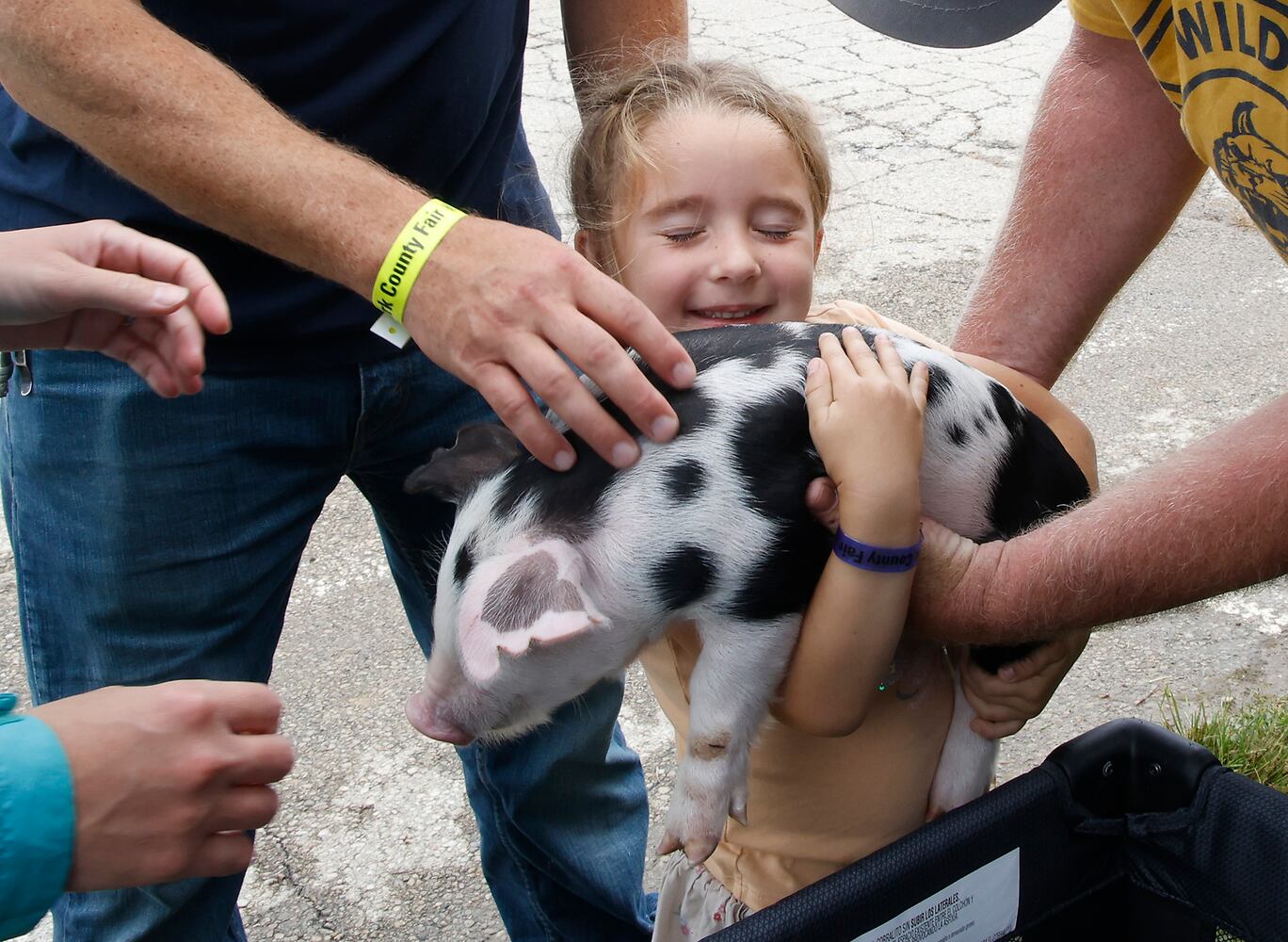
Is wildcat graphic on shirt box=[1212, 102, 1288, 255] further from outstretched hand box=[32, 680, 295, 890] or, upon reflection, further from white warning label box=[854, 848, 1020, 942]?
outstretched hand box=[32, 680, 295, 890]

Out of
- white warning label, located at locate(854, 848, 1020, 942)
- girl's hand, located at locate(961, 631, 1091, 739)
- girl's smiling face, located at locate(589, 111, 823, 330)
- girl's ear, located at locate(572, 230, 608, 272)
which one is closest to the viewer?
white warning label, located at locate(854, 848, 1020, 942)

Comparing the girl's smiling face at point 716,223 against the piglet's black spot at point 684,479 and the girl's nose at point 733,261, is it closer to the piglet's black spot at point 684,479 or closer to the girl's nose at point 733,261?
the girl's nose at point 733,261

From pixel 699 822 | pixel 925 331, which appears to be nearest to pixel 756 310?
pixel 699 822

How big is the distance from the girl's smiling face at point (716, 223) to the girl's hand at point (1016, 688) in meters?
0.61

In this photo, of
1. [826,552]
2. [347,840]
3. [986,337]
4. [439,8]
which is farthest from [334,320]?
[347,840]

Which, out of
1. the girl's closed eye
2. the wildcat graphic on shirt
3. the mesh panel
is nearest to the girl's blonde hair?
the girl's closed eye

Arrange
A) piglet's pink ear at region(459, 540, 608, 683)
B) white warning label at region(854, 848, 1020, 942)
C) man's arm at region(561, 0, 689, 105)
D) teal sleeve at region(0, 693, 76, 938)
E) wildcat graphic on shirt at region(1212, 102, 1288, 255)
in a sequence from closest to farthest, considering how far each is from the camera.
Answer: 1. teal sleeve at region(0, 693, 76, 938)
2. piglet's pink ear at region(459, 540, 608, 683)
3. white warning label at region(854, 848, 1020, 942)
4. wildcat graphic on shirt at region(1212, 102, 1288, 255)
5. man's arm at region(561, 0, 689, 105)

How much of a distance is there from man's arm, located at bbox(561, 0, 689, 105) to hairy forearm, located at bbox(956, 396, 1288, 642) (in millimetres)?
1137

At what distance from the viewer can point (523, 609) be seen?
1306mm

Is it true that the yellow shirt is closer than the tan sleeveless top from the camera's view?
Yes

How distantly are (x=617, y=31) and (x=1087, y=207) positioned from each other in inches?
35.2

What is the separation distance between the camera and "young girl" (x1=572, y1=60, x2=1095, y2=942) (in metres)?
1.71

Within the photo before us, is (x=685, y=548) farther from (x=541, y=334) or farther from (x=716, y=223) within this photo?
(x=716, y=223)

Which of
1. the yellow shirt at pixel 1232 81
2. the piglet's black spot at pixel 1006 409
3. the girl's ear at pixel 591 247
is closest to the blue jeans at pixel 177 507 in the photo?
the girl's ear at pixel 591 247
